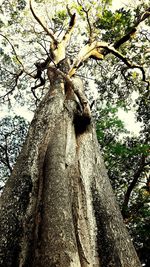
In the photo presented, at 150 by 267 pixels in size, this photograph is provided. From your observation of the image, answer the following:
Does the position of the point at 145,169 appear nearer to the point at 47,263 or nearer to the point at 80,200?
the point at 80,200

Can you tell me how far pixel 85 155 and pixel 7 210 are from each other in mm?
1329

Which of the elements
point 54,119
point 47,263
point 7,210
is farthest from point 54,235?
point 54,119

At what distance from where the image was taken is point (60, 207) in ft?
7.20

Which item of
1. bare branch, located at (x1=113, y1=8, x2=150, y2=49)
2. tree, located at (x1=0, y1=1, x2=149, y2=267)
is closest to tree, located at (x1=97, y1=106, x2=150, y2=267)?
bare branch, located at (x1=113, y1=8, x2=150, y2=49)

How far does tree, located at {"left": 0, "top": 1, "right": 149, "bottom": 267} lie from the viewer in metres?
2.01

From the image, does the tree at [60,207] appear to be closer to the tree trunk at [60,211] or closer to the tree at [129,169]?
the tree trunk at [60,211]

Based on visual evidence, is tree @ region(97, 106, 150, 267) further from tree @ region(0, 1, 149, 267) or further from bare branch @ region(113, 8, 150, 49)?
tree @ region(0, 1, 149, 267)

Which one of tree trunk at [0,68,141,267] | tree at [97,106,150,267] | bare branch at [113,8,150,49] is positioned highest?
bare branch at [113,8,150,49]

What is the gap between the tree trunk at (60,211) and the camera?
1.99 meters

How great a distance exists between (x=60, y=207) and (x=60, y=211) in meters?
0.04

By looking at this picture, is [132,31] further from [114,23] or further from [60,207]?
[60,207]

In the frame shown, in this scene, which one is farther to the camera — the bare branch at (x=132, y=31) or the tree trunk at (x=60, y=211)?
the bare branch at (x=132, y=31)

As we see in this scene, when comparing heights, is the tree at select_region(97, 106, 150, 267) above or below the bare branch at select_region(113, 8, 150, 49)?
below

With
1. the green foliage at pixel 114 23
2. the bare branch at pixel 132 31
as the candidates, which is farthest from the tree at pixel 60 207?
the green foliage at pixel 114 23
